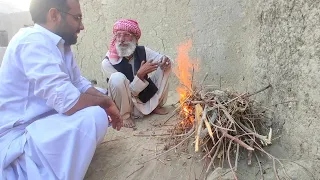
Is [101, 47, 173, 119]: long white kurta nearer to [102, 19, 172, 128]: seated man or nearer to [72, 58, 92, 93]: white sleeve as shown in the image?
[102, 19, 172, 128]: seated man

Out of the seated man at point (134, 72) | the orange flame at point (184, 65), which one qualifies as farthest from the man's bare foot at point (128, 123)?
the orange flame at point (184, 65)

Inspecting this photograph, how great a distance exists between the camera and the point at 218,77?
4.40 m

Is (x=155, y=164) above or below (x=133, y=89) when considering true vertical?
below

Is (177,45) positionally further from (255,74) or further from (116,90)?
(255,74)

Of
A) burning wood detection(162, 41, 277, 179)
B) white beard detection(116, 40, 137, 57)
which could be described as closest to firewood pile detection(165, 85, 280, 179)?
burning wood detection(162, 41, 277, 179)

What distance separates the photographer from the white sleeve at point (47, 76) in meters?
2.34

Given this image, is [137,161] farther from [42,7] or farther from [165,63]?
[42,7]

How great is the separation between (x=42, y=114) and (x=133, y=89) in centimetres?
133

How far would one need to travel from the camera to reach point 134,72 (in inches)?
156

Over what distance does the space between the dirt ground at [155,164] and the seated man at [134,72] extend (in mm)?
452

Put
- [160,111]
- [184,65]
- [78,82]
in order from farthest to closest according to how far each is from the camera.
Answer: [184,65] < [160,111] < [78,82]

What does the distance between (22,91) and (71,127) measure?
0.49m

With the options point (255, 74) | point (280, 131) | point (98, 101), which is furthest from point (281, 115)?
point (98, 101)

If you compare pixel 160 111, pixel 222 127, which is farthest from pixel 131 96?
pixel 222 127
